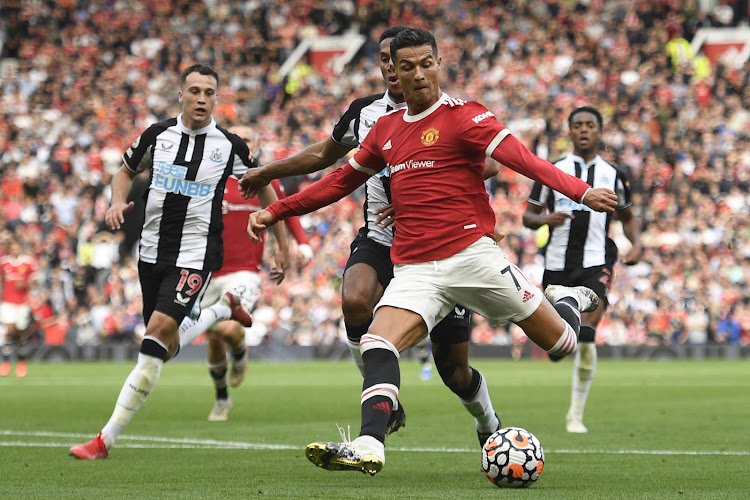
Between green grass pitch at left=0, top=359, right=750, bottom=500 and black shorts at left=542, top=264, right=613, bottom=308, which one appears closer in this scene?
green grass pitch at left=0, top=359, right=750, bottom=500

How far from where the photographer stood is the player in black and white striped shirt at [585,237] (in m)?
10.7

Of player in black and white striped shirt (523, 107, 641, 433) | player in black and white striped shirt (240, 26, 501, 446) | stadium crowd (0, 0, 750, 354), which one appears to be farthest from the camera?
stadium crowd (0, 0, 750, 354)

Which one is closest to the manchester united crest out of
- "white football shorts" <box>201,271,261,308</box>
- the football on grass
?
the football on grass

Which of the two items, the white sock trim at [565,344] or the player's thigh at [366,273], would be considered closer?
the white sock trim at [565,344]

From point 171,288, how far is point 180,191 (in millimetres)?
764

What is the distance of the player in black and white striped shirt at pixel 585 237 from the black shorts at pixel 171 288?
314cm

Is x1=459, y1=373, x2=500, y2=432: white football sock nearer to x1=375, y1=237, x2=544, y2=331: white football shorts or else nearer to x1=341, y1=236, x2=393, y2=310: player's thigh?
x1=341, y1=236, x2=393, y2=310: player's thigh

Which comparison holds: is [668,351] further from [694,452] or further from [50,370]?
[694,452]

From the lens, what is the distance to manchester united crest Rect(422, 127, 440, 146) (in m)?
6.38

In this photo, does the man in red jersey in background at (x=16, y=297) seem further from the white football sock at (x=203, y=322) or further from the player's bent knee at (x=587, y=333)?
the player's bent knee at (x=587, y=333)

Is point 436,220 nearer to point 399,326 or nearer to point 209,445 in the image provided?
point 399,326

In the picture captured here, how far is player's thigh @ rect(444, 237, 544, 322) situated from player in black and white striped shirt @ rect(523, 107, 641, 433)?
163 inches

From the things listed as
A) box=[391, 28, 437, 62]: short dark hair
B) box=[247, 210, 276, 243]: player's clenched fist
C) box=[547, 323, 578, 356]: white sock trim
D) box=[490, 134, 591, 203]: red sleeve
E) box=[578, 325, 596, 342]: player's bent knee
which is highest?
box=[391, 28, 437, 62]: short dark hair

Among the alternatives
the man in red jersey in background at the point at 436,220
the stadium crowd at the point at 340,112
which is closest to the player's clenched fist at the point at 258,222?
the man in red jersey in background at the point at 436,220
